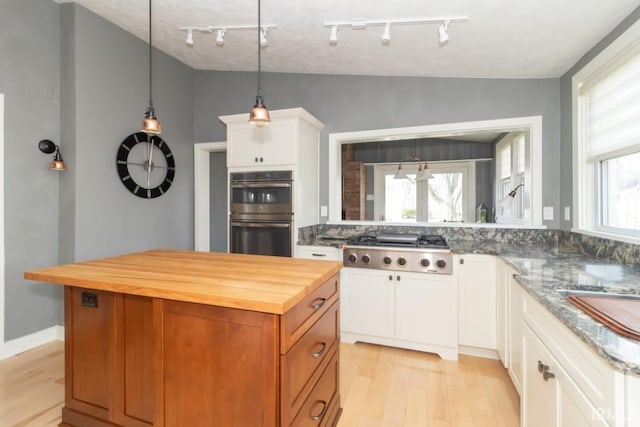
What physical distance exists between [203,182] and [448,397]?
11.6 ft

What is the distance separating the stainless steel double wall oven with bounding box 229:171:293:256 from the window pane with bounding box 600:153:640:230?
2.49 m

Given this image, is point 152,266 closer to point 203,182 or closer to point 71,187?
point 71,187

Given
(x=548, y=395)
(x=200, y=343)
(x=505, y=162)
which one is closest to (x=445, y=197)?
(x=505, y=162)

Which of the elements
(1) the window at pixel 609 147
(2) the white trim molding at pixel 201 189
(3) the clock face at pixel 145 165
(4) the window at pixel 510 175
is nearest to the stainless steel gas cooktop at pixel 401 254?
(1) the window at pixel 609 147

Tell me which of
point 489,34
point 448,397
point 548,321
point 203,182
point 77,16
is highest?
point 77,16

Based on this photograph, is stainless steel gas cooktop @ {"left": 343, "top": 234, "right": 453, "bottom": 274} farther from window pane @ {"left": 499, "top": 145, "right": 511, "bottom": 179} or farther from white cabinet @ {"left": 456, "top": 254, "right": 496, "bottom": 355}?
window pane @ {"left": 499, "top": 145, "right": 511, "bottom": 179}

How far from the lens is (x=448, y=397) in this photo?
2.05 metres

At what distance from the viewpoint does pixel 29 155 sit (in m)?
2.60

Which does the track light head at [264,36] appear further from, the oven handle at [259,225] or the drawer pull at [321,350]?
the drawer pull at [321,350]

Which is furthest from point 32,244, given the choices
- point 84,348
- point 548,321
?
point 548,321

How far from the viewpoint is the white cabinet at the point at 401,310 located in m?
2.53

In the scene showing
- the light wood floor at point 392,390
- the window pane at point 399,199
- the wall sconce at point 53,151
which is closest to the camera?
the light wood floor at point 392,390

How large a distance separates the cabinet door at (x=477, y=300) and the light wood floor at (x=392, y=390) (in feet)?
0.66

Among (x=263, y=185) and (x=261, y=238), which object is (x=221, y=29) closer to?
(x=263, y=185)
